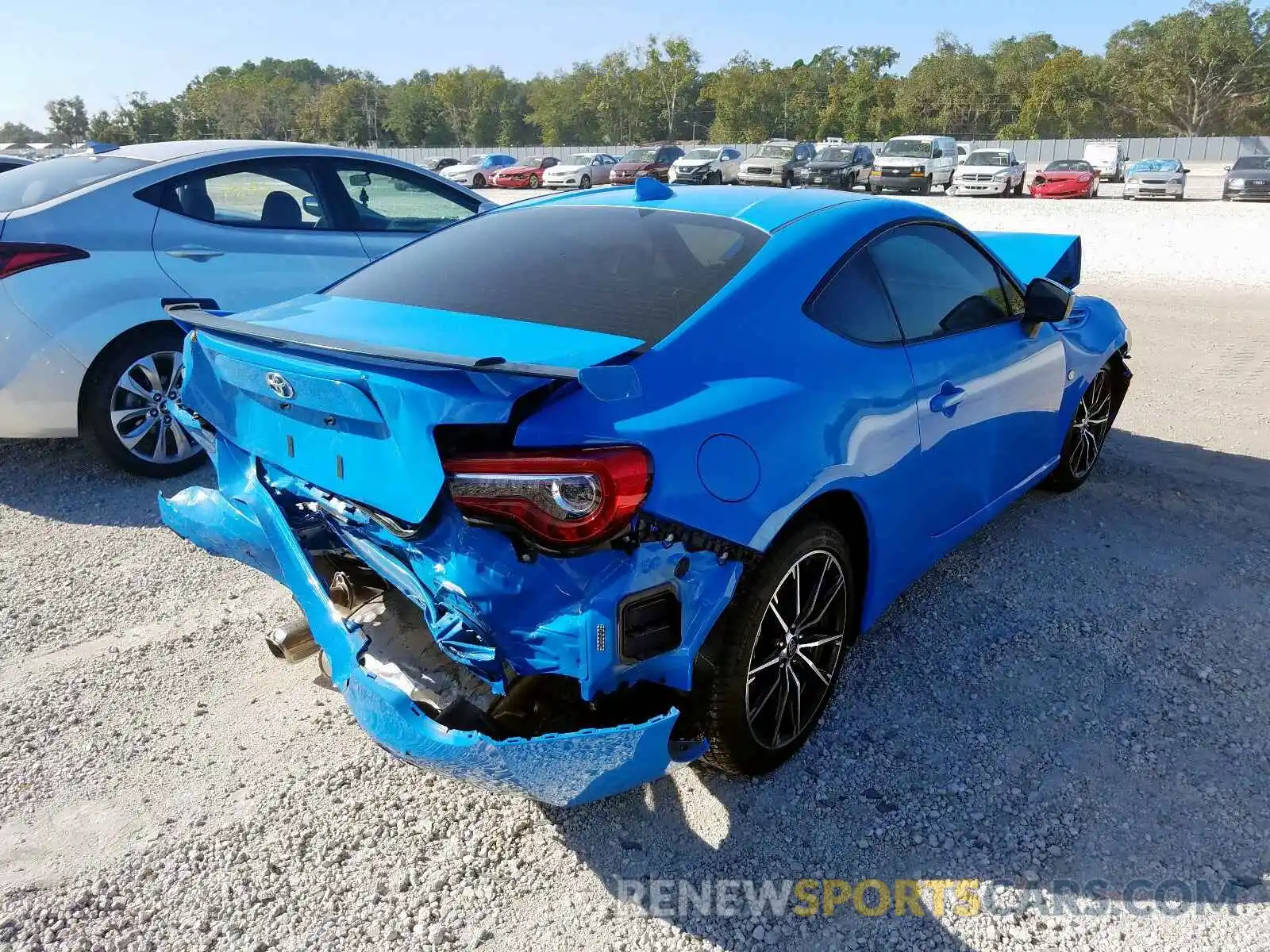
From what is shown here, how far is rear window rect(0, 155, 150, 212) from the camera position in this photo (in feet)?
16.3

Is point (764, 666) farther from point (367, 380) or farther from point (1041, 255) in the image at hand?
point (1041, 255)

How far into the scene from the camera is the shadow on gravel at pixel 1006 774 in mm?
2465

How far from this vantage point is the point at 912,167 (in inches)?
1216

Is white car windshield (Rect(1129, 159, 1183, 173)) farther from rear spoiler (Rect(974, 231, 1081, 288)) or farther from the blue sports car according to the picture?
the blue sports car

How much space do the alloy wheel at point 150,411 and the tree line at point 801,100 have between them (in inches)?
2819

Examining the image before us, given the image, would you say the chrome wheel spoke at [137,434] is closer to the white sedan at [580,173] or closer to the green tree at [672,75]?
the white sedan at [580,173]

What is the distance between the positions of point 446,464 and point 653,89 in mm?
90586

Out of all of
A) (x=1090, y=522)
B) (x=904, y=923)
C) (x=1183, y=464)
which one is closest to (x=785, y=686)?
(x=904, y=923)

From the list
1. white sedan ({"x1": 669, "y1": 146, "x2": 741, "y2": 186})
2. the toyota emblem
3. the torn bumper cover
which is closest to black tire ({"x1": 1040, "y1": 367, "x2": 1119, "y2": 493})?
the torn bumper cover

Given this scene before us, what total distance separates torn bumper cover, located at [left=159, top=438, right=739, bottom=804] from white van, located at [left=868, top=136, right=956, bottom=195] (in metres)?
31.4

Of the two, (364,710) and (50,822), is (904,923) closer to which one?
(364,710)

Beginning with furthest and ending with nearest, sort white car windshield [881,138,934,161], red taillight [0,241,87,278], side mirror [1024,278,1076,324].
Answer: white car windshield [881,138,934,161] → red taillight [0,241,87,278] → side mirror [1024,278,1076,324]

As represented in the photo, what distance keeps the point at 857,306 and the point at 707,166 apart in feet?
107

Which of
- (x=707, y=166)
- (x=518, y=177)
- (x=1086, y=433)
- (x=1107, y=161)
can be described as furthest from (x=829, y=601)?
(x=1107, y=161)
